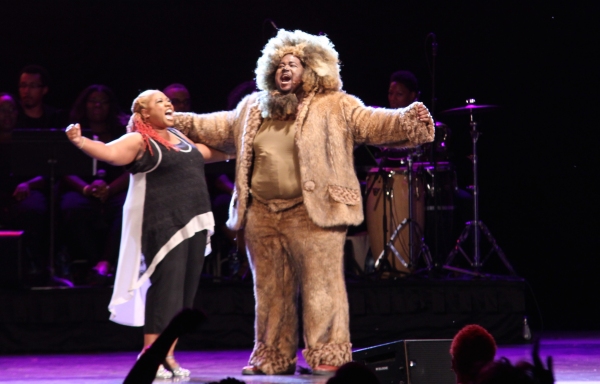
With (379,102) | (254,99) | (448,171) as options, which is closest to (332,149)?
(254,99)

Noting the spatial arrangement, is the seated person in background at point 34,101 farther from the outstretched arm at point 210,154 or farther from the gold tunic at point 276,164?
the gold tunic at point 276,164

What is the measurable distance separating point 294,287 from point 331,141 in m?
0.85

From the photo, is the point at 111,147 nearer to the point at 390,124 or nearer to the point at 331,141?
the point at 331,141

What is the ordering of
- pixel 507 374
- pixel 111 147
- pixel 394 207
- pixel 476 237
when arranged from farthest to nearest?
pixel 394 207 < pixel 476 237 < pixel 111 147 < pixel 507 374

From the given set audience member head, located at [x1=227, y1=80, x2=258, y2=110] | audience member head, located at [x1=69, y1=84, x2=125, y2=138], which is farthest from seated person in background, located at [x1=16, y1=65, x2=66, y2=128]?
audience member head, located at [x1=227, y1=80, x2=258, y2=110]

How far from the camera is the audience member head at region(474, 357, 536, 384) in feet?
7.09

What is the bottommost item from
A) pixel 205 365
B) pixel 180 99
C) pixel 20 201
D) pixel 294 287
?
pixel 205 365

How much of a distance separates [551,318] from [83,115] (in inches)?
173

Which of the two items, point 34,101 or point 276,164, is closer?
point 276,164

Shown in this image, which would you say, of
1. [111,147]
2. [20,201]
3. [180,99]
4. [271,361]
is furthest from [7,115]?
[271,361]

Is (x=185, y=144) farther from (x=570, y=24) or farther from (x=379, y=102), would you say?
(x=570, y=24)

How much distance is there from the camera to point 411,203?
313 inches

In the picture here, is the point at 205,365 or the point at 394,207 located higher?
the point at 394,207

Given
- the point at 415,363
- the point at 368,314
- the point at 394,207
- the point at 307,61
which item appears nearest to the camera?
the point at 415,363
